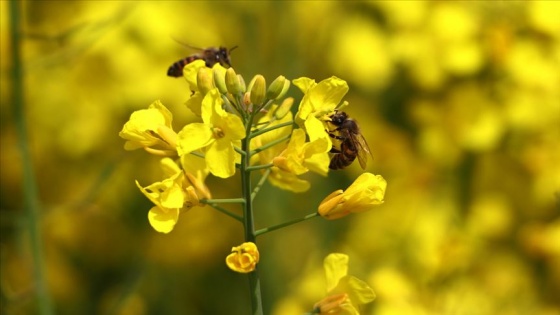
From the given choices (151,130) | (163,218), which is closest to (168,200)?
(163,218)

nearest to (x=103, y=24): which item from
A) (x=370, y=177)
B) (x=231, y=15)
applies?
(x=370, y=177)

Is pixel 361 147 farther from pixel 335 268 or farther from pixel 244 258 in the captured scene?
pixel 244 258

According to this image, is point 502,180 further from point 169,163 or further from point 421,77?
point 169,163

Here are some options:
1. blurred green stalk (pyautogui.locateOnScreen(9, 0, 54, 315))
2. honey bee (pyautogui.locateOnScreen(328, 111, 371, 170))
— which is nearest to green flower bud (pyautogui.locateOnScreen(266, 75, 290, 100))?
honey bee (pyautogui.locateOnScreen(328, 111, 371, 170))

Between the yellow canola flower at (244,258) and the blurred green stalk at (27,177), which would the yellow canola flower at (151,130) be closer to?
the yellow canola flower at (244,258)

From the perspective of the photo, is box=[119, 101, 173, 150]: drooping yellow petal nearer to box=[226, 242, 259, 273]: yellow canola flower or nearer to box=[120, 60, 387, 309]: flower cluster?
box=[120, 60, 387, 309]: flower cluster

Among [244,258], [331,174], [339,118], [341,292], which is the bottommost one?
[331,174]

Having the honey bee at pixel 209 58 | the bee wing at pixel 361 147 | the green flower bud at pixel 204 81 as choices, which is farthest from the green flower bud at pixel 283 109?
the honey bee at pixel 209 58
